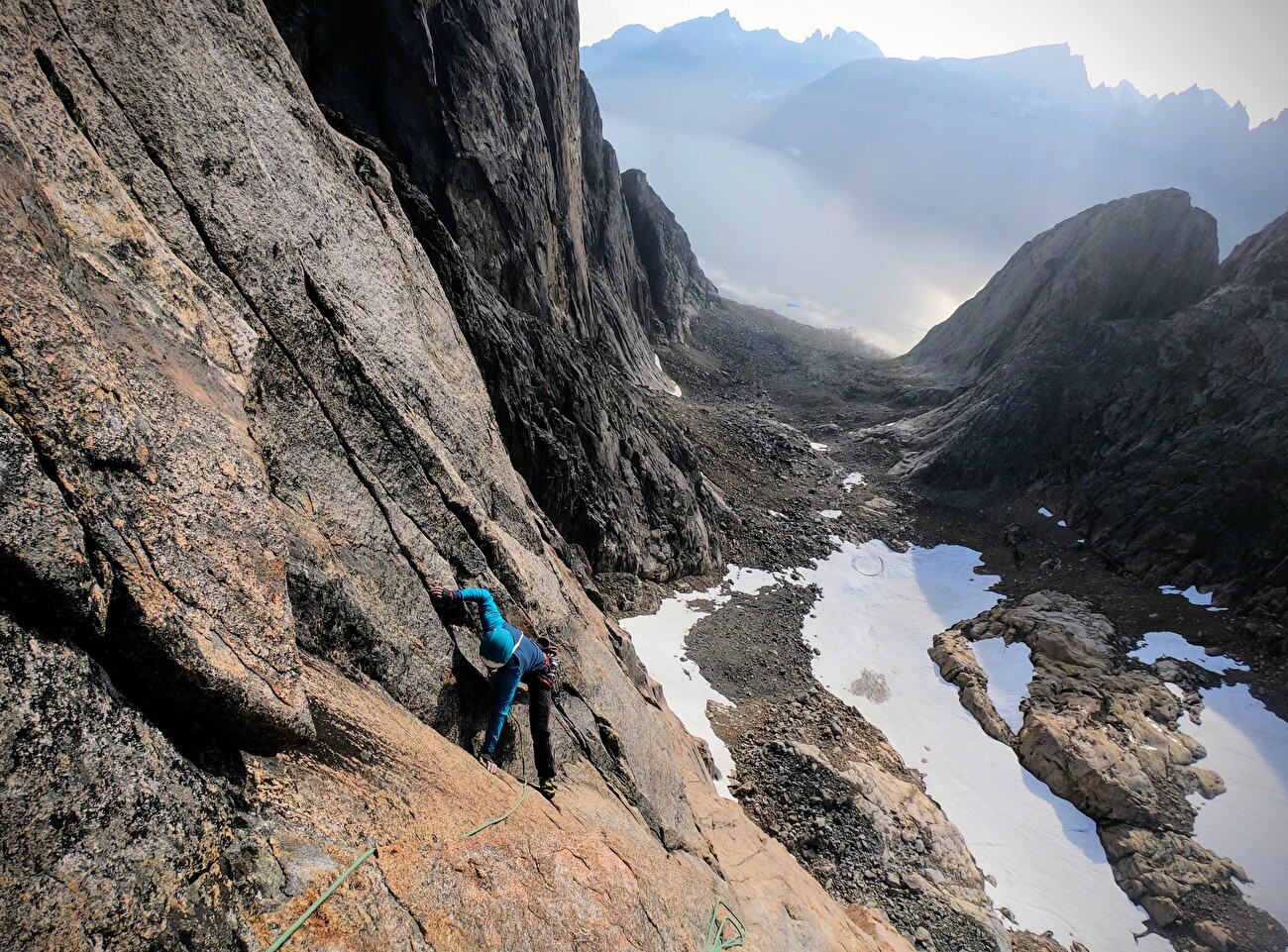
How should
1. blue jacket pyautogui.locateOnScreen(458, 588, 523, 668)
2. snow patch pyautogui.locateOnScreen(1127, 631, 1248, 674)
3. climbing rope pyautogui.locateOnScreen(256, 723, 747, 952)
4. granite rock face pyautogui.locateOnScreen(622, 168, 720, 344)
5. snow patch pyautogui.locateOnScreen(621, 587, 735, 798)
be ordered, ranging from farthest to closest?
granite rock face pyautogui.locateOnScreen(622, 168, 720, 344) → snow patch pyautogui.locateOnScreen(1127, 631, 1248, 674) → snow patch pyautogui.locateOnScreen(621, 587, 735, 798) → blue jacket pyautogui.locateOnScreen(458, 588, 523, 668) → climbing rope pyautogui.locateOnScreen(256, 723, 747, 952)

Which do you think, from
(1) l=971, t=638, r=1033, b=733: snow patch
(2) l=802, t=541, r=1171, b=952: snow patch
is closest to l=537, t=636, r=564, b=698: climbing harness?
(2) l=802, t=541, r=1171, b=952: snow patch

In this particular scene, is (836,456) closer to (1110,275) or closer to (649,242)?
(1110,275)

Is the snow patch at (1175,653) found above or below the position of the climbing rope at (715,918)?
above

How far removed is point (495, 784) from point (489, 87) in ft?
124

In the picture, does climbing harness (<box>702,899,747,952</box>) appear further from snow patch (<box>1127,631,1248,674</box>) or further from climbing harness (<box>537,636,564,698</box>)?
snow patch (<box>1127,631,1248,674</box>)

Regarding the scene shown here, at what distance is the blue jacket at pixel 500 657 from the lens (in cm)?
819

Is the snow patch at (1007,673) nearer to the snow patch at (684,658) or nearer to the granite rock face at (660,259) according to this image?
the snow patch at (684,658)

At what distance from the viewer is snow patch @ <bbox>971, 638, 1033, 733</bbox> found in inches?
1176

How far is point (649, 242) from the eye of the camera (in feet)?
282

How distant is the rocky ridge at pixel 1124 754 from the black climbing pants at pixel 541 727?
26.3 metres

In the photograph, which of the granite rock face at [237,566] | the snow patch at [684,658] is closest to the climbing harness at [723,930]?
the granite rock face at [237,566]

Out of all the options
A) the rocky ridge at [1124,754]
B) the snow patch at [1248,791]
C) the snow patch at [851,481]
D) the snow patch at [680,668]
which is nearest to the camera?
the rocky ridge at [1124,754]

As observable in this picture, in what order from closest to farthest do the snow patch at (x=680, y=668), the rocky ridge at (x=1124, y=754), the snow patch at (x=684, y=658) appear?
1. the rocky ridge at (x=1124, y=754)
2. the snow patch at (x=680, y=668)
3. the snow patch at (x=684, y=658)

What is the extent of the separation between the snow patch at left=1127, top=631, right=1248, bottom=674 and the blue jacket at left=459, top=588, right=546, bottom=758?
40.8 metres
